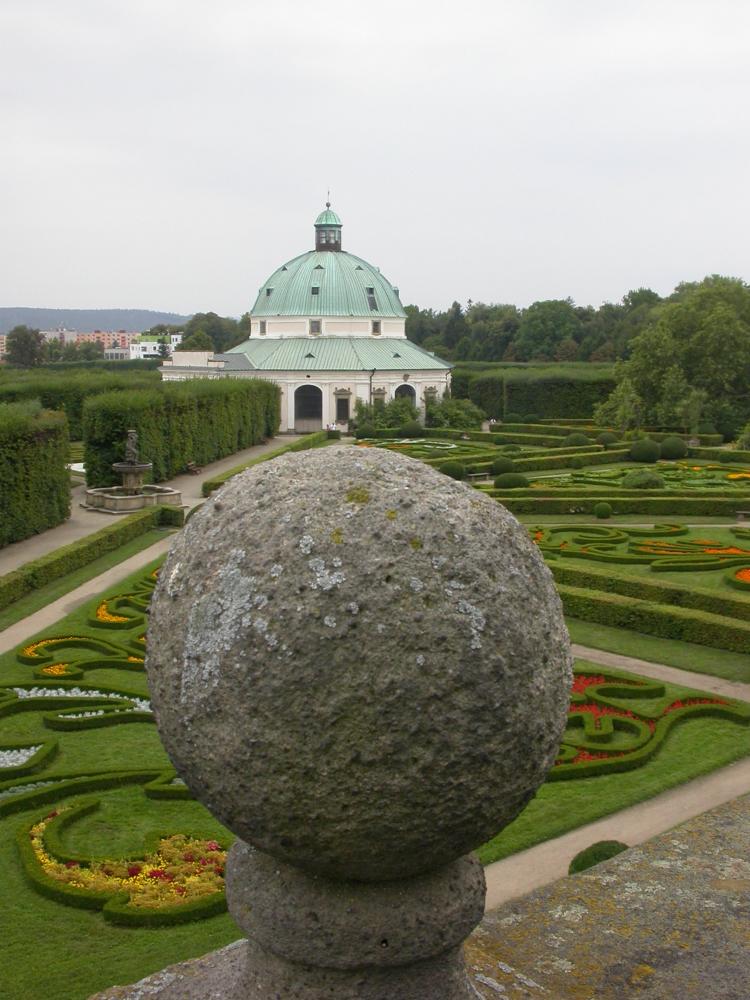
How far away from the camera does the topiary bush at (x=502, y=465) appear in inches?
1405

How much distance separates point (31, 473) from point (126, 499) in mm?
4447

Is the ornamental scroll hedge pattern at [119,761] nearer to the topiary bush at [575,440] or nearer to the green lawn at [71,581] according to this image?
the green lawn at [71,581]

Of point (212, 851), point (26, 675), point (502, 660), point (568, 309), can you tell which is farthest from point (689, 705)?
point (568, 309)

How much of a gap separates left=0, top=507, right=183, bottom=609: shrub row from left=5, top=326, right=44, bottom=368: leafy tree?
3615 inches

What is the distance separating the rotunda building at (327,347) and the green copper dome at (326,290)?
0.20 ft

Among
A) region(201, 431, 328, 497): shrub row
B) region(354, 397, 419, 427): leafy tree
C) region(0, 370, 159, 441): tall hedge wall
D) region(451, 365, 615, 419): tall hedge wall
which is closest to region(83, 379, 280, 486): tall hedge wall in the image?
region(201, 431, 328, 497): shrub row

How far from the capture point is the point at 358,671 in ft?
13.0

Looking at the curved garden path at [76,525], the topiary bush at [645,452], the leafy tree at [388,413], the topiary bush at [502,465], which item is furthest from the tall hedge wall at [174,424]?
the topiary bush at [645,452]

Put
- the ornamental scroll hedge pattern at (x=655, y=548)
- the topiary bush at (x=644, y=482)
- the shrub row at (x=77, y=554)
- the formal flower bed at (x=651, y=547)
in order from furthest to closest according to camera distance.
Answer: the topiary bush at (x=644, y=482)
the formal flower bed at (x=651, y=547)
the ornamental scroll hedge pattern at (x=655, y=548)
the shrub row at (x=77, y=554)

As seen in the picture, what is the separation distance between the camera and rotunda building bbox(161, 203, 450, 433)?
5844cm

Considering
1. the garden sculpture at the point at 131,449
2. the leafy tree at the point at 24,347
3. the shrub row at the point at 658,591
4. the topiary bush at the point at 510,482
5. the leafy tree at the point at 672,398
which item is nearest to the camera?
the shrub row at the point at 658,591

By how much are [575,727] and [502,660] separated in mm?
9074

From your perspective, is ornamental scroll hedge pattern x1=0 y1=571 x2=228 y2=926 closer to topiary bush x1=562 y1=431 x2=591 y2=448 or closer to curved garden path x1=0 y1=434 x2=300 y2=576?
curved garden path x1=0 y1=434 x2=300 y2=576

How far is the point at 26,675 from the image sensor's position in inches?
570
